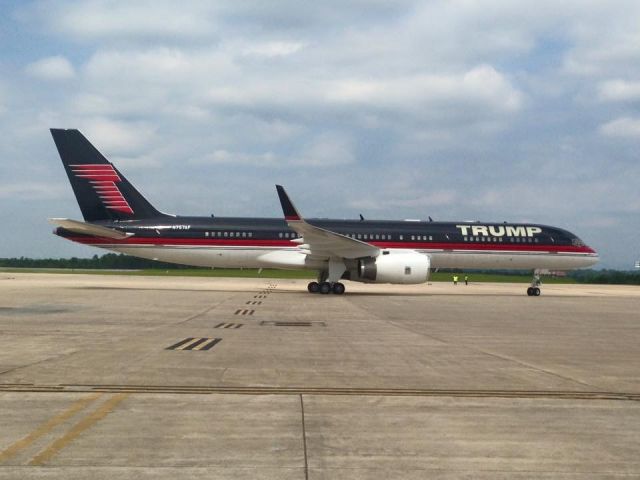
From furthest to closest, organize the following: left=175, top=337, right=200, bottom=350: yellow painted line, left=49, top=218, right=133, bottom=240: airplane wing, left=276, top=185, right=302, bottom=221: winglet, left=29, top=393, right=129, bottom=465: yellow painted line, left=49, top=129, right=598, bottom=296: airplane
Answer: left=49, top=129, right=598, bottom=296: airplane → left=49, top=218, right=133, bottom=240: airplane wing → left=276, top=185, right=302, bottom=221: winglet → left=175, top=337, right=200, bottom=350: yellow painted line → left=29, top=393, right=129, bottom=465: yellow painted line

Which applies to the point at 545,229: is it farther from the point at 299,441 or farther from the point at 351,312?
the point at 299,441

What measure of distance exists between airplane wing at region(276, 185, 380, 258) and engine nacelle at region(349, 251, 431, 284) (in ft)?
1.94

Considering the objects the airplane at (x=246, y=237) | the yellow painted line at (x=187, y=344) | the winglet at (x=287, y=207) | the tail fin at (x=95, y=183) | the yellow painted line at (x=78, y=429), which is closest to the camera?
the yellow painted line at (x=78, y=429)

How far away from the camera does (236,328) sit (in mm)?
14633

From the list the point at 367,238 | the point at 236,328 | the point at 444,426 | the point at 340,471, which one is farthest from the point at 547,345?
the point at 367,238

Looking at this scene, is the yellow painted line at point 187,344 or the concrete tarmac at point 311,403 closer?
the concrete tarmac at point 311,403

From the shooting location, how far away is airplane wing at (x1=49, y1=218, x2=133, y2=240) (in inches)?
1155

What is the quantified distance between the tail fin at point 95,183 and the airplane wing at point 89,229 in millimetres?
1337

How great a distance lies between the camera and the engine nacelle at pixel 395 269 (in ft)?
93.6

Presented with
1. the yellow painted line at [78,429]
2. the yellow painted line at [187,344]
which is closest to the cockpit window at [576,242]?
the yellow painted line at [187,344]

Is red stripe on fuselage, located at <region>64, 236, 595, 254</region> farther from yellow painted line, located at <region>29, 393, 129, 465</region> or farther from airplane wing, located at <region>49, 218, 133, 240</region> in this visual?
yellow painted line, located at <region>29, 393, 129, 465</region>

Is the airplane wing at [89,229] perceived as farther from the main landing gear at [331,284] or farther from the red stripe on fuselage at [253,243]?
the main landing gear at [331,284]

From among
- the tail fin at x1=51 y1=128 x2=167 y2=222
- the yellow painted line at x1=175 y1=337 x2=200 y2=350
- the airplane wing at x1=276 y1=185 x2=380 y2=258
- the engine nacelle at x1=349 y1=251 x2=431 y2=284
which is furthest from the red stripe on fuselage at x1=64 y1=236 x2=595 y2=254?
the yellow painted line at x1=175 y1=337 x2=200 y2=350

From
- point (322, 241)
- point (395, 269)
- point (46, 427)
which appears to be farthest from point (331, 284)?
point (46, 427)
